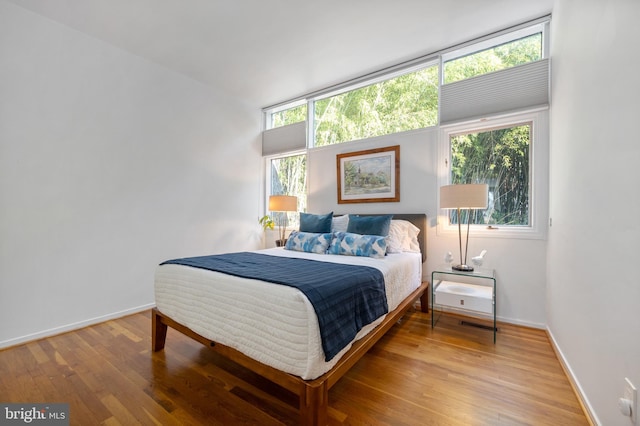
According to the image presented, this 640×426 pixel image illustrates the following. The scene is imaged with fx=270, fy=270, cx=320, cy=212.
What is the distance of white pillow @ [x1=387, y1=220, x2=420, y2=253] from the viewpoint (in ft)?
9.82

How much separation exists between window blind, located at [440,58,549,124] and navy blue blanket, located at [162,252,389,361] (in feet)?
7.09

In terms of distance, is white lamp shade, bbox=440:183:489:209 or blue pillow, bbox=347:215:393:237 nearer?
white lamp shade, bbox=440:183:489:209

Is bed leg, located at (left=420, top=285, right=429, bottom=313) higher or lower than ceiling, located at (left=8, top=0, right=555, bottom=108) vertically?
lower

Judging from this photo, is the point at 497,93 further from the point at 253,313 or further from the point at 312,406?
the point at 312,406

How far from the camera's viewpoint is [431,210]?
3.22m

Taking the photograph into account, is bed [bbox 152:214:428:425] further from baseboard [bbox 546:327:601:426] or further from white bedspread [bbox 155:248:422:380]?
baseboard [bbox 546:327:601:426]

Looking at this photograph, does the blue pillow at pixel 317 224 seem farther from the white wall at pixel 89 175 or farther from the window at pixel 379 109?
the white wall at pixel 89 175

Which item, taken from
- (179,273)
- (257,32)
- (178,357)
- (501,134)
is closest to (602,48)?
(501,134)

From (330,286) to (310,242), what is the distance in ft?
5.10

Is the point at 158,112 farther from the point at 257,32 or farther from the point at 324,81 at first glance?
the point at 324,81

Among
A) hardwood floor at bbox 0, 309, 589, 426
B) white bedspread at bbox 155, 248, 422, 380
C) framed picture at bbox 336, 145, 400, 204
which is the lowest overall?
hardwood floor at bbox 0, 309, 589, 426

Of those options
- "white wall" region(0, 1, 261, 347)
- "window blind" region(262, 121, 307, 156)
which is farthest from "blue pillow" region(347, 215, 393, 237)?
"white wall" region(0, 1, 261, 347)

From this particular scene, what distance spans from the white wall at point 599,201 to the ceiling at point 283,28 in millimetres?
823

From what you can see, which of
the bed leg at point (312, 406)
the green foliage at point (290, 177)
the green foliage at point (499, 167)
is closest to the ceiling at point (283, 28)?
the green foliage at point (499, 167)
